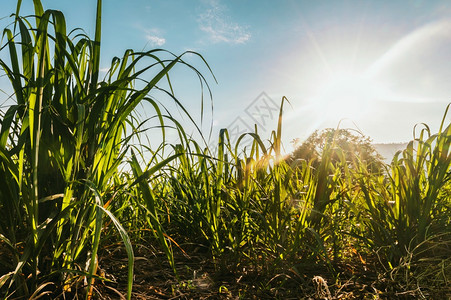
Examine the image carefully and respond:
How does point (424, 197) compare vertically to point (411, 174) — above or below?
below

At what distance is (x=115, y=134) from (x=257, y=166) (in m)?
0.88

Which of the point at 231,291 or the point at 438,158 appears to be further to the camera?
the point at 438,158

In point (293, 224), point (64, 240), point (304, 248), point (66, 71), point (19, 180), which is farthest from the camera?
point (293, 224)

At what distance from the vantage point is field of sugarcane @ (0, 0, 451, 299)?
3.51 feet

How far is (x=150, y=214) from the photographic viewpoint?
39.8 inches

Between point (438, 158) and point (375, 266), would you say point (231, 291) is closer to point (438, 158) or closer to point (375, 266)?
point (375, 266)

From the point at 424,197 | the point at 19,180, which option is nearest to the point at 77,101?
the point at 19,180

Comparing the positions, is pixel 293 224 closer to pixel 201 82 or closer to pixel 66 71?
pixel 201 82

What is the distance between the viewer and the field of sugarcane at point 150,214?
3.51 feet

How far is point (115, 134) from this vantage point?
1.19 m

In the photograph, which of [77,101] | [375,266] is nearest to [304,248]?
[375,266]

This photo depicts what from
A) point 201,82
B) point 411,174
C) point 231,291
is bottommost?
point 231,291

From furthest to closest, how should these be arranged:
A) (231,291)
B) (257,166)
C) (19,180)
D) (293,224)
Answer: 1. (257,166)
2. (293,224)
3. (231,291)
4. (19,180)

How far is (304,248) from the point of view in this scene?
154cm
